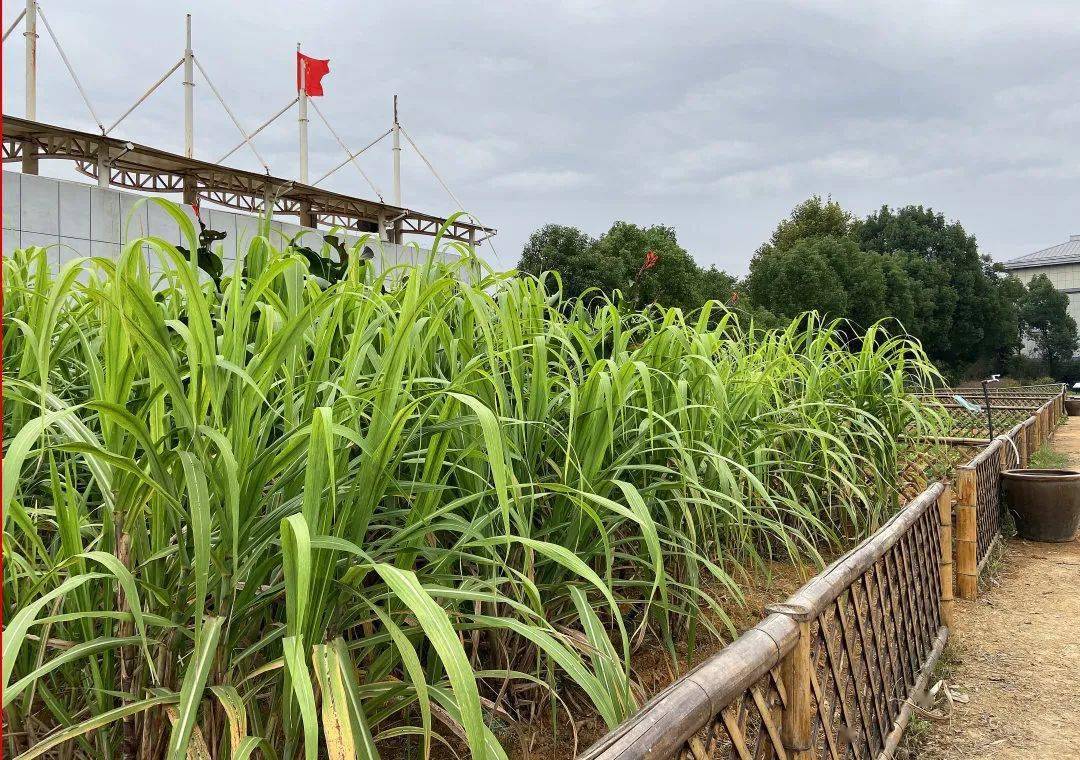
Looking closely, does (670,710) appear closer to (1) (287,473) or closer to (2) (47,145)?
(1) (287,473)

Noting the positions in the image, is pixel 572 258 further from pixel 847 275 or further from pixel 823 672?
pixel 823 672

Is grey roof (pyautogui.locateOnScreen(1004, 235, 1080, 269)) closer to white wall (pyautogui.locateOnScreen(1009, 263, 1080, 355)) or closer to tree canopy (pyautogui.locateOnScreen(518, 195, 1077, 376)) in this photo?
white wall (pyautogui.locateOnScreen(1009, 263, 1080, 355))

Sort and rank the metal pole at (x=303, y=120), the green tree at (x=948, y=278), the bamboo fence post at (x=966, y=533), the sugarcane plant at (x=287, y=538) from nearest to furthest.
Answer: the sugarcane plant at (x=287, y=538), the bamboo fence post at (x=966, y=533), the metal pole at (x=303, y=120), the green tree at (x=948, y=278)

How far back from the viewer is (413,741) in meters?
1.39

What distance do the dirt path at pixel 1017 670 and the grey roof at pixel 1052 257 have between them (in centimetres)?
5645

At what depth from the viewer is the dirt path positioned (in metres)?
2.44

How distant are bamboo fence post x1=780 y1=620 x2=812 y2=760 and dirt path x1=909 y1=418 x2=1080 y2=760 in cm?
103

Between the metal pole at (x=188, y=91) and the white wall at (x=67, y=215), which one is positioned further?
the metal pole at (x=188, y=91)

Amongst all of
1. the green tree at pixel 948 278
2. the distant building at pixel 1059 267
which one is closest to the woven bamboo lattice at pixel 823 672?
the green tree at pixel 948 278

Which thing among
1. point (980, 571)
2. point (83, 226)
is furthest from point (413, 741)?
point (83, 226)

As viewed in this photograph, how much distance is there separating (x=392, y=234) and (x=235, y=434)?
2008 cm

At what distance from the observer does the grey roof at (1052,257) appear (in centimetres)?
5103

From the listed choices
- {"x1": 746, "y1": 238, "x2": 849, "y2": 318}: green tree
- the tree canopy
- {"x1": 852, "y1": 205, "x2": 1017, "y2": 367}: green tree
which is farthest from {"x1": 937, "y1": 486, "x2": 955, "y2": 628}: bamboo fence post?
{"x1": 852, "y1": 205, "x2": 1017, "y2": 367}: green tree

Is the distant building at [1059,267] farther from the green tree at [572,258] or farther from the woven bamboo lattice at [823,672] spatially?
the woven bamboo lattice at [823,672]
